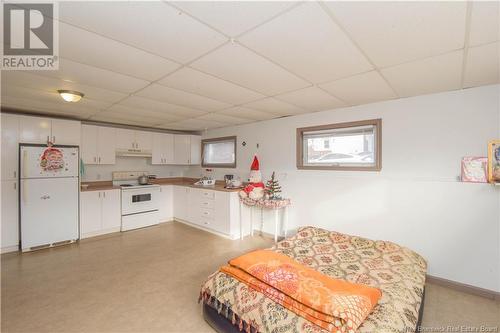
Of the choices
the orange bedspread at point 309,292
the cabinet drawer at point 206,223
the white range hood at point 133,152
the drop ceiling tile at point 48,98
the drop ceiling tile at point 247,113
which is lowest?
the cabinet drawer at point 206,223

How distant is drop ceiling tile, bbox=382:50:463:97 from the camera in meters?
1.79

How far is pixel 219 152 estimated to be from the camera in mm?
5422

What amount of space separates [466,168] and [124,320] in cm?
375

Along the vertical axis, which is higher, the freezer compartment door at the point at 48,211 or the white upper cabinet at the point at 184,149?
the white upper cabinet at the point at 184,149

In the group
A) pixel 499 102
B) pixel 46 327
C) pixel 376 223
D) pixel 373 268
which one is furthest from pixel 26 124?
pixel 499 102

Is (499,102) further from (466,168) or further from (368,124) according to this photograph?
(368,124)

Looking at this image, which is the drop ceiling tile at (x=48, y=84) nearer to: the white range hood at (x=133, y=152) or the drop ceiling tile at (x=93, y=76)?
the drop ceiling tile at (x=93, y=76)

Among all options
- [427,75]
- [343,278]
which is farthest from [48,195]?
[427,75]

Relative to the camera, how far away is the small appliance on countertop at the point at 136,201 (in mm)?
4535

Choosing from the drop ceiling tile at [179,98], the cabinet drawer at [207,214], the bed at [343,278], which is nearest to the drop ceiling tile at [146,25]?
the drop ceiling tile at [179,98]

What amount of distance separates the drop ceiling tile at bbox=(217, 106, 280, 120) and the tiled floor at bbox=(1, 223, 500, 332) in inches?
88.4

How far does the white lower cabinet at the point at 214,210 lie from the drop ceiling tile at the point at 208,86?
1.88m

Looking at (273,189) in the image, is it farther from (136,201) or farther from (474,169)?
(136,201)

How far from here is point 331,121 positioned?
3.45 meters
